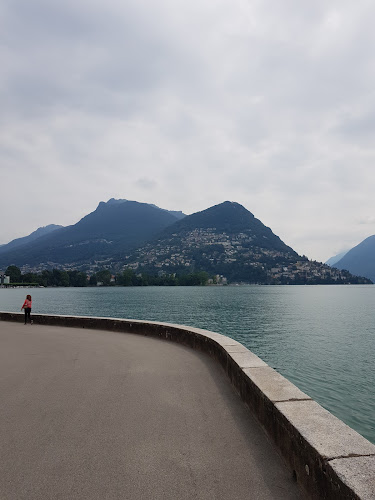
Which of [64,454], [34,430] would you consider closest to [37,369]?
[34,430]

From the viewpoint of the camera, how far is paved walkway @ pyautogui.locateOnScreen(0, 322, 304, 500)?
274 centimetres

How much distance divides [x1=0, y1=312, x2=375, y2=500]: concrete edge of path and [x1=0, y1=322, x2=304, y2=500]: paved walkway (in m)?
0.18

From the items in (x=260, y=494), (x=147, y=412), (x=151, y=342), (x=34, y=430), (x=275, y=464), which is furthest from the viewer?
(x=151, y=342)

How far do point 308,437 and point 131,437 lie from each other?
191 cm

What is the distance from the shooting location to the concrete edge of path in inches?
86.7

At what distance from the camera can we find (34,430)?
382 centimetres

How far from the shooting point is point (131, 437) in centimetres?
361

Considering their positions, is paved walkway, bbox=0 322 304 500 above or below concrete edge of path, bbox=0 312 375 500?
below

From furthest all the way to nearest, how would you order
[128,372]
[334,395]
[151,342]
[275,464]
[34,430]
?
[334,395] → [151,342] → [128,372] → [34,430] → [275,464]

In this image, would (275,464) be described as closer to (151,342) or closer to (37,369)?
(37,369)

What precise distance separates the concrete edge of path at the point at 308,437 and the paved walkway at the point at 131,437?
180 mm

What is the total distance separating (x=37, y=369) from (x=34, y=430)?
312 cm

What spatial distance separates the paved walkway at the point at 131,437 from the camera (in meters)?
2.74

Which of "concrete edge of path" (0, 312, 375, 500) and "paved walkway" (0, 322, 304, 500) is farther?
"paved walkway" (0, 322, 304, 500)
